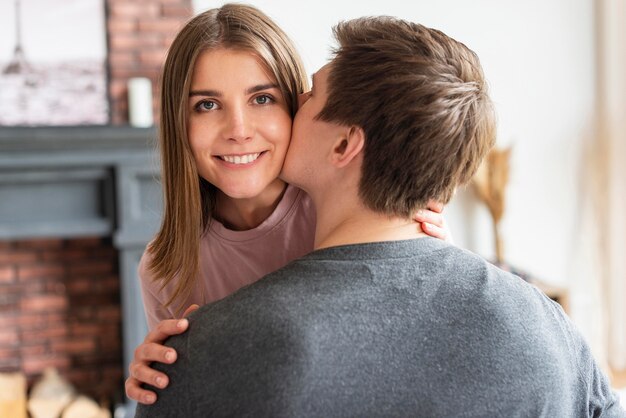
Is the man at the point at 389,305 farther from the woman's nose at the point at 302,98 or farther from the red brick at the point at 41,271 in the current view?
the red brick at the point at 41,271

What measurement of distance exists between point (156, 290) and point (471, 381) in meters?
0.78

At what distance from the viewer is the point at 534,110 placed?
4203 mm

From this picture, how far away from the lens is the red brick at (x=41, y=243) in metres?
3.72

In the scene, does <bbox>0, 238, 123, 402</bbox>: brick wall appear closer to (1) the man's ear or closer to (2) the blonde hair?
(2) the blonde hair

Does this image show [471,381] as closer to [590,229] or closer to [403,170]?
[403,170]

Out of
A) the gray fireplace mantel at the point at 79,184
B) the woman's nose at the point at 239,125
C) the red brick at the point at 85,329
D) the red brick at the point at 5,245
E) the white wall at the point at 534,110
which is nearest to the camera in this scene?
the woman's nose at the point at 239,125

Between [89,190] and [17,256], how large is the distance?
0.48 meters

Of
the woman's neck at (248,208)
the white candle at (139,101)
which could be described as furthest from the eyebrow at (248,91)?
the white candle at (139,101)

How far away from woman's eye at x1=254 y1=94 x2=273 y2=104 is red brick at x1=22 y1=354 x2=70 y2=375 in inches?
104

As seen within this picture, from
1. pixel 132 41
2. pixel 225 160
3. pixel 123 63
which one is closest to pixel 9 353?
pixel 123 63

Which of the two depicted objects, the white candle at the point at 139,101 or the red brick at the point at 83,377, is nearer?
the white candle at the point at 139,101

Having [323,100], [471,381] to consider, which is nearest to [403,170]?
[323,100]

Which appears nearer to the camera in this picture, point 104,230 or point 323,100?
point 323,100

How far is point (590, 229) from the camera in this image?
429 cm
